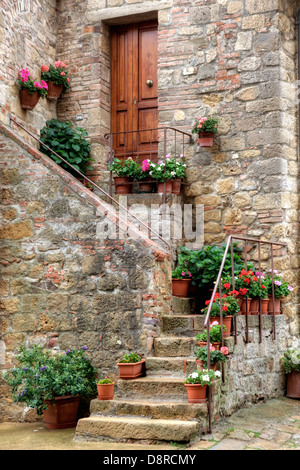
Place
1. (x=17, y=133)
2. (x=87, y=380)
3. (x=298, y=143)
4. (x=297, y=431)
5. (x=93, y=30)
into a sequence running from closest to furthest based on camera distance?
(x=297, y=431), (x=87, y=380), (x=17, y=133), (x=298, y=143), (x=93, y=30)

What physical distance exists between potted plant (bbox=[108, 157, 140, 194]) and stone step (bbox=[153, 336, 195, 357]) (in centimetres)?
256

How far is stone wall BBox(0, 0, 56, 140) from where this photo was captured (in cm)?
796

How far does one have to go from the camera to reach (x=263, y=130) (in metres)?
8.08

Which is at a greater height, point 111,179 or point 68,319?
point 111,179

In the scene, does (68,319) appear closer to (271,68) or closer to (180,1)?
(271,68)

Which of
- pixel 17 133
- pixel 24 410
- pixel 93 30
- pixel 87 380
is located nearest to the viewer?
pixel 87 380

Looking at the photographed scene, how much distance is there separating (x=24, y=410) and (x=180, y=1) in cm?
558

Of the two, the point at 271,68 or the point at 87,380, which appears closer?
the point at 87,380

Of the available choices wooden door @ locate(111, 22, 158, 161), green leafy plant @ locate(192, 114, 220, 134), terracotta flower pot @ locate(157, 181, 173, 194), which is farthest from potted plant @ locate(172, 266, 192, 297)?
wooden door @ locate(111, 22, 158, 161)

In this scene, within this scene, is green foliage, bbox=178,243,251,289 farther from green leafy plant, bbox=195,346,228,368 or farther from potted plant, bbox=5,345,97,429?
potted plant, bbox=5,345,97,429

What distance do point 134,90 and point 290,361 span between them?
170 inches

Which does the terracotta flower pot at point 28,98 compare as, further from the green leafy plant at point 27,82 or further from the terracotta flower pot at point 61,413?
the terracotta flower pot at point 61,413

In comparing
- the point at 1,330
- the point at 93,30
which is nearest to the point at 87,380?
the point at 1,330

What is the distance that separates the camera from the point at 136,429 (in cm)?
546
